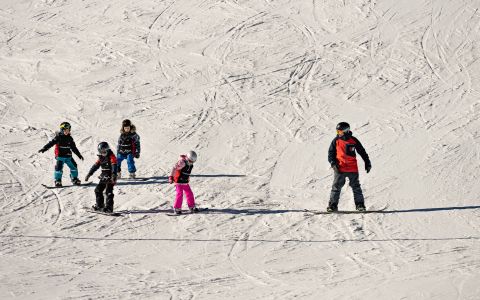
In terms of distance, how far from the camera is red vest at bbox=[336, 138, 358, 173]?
43.5 feet

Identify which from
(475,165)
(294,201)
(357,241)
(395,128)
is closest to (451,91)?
(395,128)

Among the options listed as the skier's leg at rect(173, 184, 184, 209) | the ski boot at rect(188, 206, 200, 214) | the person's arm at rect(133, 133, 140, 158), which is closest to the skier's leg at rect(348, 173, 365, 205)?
the ski boot at rect(188, 206, 200, 214)

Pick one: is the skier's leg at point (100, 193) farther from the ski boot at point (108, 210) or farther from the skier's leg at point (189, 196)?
the skier's leg at point (189, 196)

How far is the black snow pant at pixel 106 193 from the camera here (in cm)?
1350

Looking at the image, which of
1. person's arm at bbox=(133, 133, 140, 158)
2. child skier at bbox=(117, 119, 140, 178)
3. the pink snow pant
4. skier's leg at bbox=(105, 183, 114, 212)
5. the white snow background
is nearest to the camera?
the white snow background

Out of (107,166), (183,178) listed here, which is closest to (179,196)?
(183,178)

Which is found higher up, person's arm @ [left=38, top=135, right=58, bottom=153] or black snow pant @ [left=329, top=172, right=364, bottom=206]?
person's arm @ [left=38, top=135, right=58, bottom=153]

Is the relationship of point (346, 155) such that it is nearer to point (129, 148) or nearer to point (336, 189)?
point (336, 189)

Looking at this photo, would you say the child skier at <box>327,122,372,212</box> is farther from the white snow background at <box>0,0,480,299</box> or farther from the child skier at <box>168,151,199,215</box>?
the child skier at <box>168,151,199,215</box>

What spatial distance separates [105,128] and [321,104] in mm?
5119

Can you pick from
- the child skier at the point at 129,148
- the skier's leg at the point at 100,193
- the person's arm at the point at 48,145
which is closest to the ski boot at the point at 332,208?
the skier's leg at the point at 100,193

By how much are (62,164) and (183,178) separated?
Answer: 2.84 m

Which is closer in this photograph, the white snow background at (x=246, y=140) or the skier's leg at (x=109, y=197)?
the white snow background at (x=246, y=140)

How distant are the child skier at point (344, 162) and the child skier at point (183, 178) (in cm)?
235
